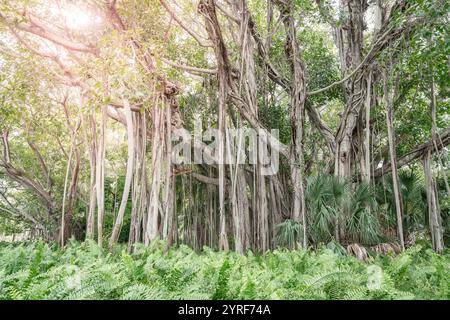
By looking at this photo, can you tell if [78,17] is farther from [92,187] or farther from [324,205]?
[324,205]

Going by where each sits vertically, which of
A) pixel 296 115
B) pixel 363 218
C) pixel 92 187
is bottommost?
pixel 363 218

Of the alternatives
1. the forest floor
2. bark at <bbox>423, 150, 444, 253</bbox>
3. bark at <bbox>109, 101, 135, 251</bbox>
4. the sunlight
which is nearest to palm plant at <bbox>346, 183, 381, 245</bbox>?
bark at <bbox>423, 150, 444, 253</bbox>

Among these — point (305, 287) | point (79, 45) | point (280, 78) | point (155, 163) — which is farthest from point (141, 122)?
point (305, 287)

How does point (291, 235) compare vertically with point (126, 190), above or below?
below

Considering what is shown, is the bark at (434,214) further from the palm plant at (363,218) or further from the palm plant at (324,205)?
the palm plant at (324,205)

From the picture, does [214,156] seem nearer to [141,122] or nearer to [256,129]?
[256,129]

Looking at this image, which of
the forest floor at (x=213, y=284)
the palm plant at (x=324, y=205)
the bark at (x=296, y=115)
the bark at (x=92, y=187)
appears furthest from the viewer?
the bark at (x=296, y=115)

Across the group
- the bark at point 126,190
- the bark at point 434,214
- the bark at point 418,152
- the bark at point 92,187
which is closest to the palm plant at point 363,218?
the bark at point 434,214

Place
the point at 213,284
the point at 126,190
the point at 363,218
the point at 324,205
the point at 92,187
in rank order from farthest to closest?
the point at 324,205 < the point at 363,218 < the point at 92,187 < the point at 126,190 < the point at 213,284

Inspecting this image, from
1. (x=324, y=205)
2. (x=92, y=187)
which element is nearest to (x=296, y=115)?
(x=324, y=205)

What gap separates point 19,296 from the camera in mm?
1592

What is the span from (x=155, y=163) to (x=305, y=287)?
8.77 feet

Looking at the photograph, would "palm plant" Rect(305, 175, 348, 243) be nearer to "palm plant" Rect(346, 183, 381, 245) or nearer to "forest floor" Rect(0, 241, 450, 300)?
"palm plant" Rect(346, 183, 381, 245)

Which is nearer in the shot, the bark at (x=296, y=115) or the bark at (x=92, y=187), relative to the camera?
the bark at (x=92, y=187)
